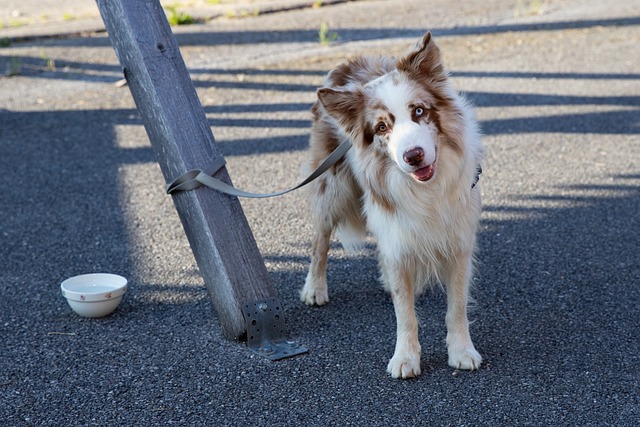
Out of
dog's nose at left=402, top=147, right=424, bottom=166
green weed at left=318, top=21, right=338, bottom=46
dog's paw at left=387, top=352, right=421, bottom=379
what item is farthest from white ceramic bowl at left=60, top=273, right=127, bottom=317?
green weed at left=318, top=21, right=338, bottom=46

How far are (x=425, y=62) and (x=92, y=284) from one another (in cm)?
231

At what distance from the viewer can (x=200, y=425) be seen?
3.45 m

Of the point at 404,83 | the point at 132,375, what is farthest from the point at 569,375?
the point at 132,375

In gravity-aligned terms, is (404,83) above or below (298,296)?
above

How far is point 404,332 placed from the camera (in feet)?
12.6

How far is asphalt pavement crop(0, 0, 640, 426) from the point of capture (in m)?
3.63

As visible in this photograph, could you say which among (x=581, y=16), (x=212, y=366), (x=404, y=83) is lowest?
(x=581, y=16)

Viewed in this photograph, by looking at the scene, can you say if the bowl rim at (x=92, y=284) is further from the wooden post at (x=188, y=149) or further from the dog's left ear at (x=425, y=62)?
the dog's left ear at (x=425, y=62)

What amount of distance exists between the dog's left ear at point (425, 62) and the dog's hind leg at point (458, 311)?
2.92 feet

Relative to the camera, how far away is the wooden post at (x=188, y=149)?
4.19 meters

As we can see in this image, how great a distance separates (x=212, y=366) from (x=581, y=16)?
29.2 ft

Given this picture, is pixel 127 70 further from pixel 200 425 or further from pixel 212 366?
pixel 200 425

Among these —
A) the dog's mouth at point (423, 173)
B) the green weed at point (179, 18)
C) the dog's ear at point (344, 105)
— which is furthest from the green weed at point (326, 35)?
the dog's mouth at point (423, 173)

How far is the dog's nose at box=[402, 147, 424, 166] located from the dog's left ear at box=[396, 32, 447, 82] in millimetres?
423
